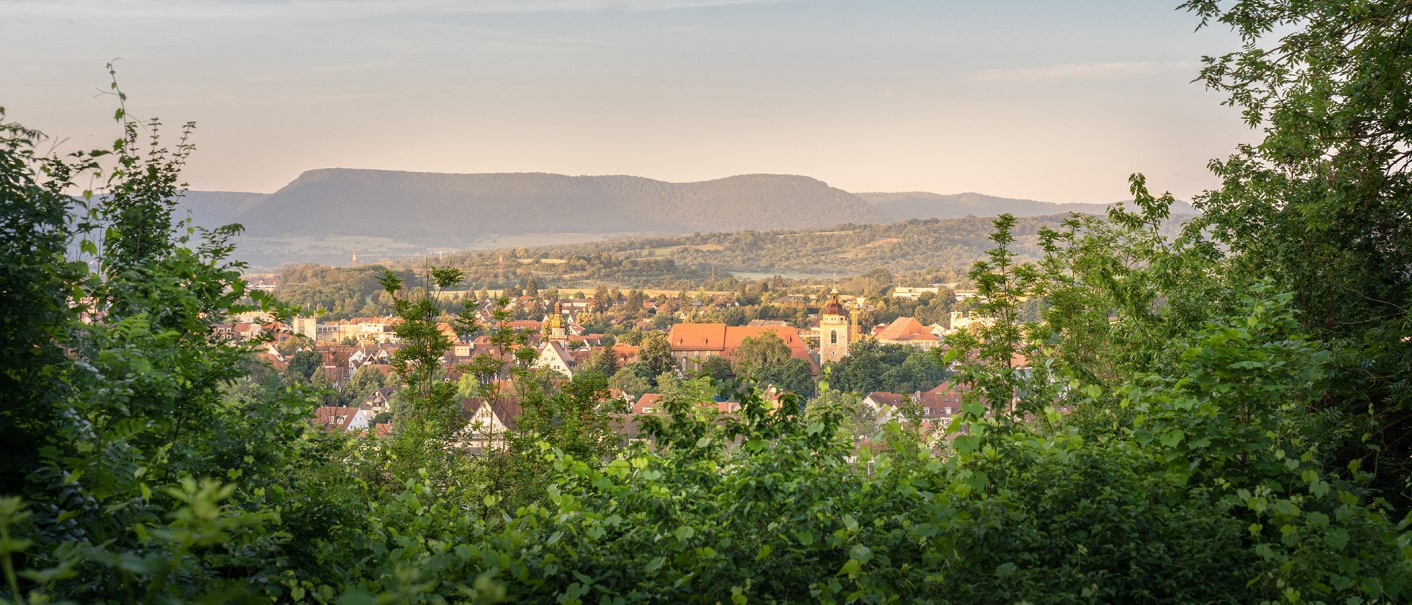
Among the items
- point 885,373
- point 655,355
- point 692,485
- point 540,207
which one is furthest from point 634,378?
point 540,207

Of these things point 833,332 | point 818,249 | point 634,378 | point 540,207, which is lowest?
point 833,332

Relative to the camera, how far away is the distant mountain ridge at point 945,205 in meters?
97.1

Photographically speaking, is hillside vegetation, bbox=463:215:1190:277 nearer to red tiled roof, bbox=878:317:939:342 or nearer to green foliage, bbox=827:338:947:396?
red tiled roof, bbox=878:317:939:342

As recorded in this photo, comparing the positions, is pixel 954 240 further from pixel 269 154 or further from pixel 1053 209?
pixel 269 154

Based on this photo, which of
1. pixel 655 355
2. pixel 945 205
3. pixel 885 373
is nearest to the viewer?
pixel 655 355

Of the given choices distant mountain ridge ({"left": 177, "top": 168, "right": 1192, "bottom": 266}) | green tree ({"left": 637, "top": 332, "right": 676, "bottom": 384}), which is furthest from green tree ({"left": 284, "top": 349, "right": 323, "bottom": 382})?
distant mountain ridge ({"left": 177, "top": 168, "right": 1192, "bottom": 266})

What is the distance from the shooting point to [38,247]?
94.0 inches

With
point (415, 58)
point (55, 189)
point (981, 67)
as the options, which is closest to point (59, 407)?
point (55, 189)

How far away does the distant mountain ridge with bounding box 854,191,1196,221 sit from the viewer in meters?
97.1

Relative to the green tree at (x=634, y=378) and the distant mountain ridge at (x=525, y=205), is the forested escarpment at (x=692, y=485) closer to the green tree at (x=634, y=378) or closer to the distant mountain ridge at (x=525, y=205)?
the green tree at (x=634, y=378)

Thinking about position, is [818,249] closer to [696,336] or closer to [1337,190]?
[696,336]

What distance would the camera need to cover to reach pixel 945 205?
107188mm

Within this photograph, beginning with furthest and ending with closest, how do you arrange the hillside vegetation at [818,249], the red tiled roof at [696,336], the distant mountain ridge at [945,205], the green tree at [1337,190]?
the distant mountain ridge at [945,205]
the hillside vegetation at [818,249]
the red tiled roof at [696,336]
the green tree at [1337,190]

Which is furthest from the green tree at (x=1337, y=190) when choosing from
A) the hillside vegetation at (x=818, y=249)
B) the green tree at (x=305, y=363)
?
the hillside vegetation at (x=818, y=249)
